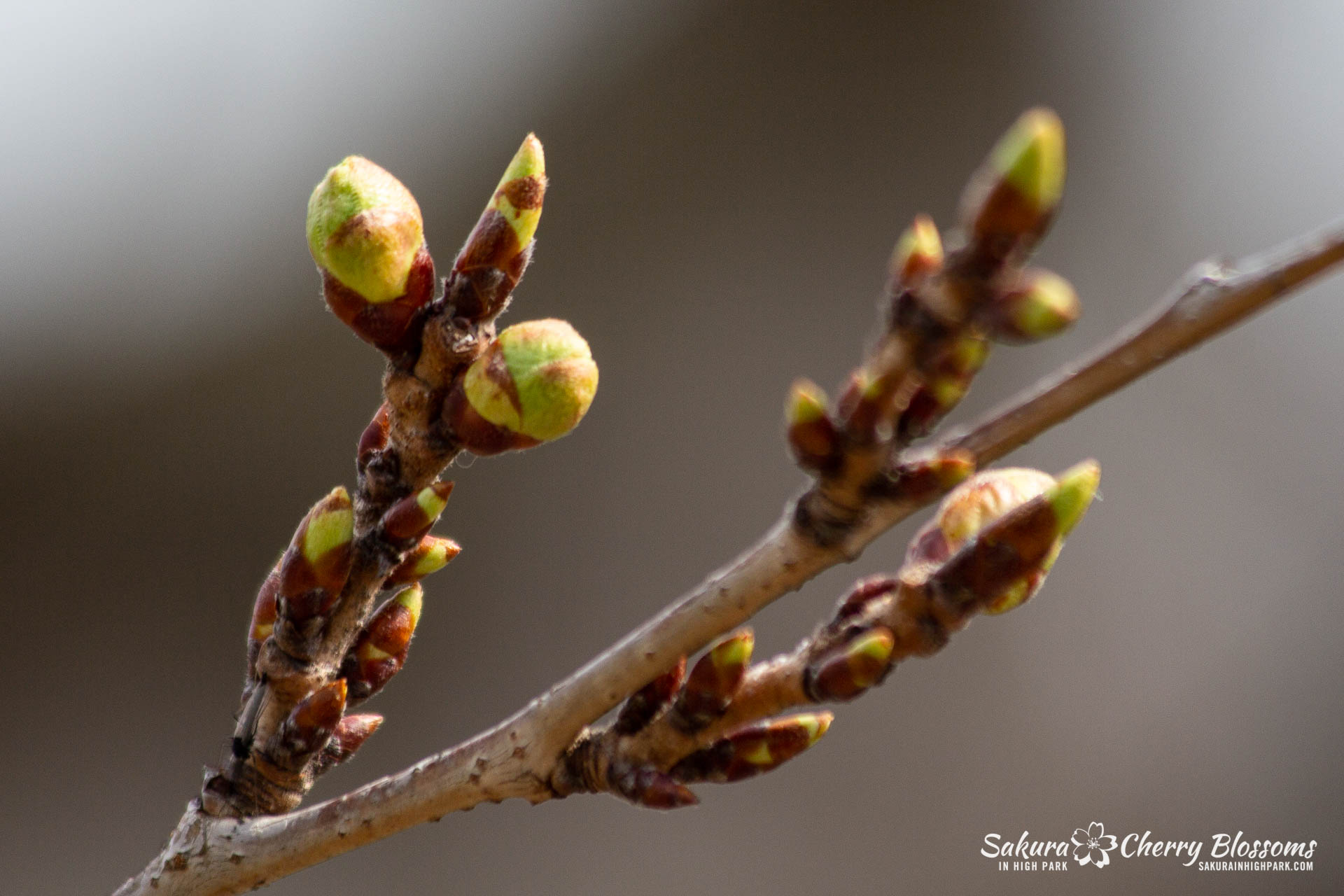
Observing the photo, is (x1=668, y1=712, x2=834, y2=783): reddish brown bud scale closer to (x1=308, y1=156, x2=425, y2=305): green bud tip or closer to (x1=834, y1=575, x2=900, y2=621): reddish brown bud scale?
(x1=834, y1=575, x2=900, y2=621): reddish brown bud scale

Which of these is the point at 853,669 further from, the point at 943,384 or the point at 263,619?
the point at 263,619

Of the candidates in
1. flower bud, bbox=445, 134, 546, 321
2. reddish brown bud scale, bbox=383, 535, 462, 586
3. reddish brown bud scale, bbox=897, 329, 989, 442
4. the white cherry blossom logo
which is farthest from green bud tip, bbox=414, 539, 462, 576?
the white cherry blossom logo

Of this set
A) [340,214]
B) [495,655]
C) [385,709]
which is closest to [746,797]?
[495,655]

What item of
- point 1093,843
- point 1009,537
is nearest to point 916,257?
point 1009,537

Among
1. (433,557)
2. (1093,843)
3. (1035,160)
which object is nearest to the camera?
(1035,160)

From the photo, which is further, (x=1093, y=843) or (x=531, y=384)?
(x=1093, y=843)

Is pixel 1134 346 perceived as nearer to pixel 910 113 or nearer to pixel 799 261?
pixel 799 261

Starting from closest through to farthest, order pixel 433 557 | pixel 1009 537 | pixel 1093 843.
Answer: pixel 1009 537 < pixel 433 557 < pixel 1093 843

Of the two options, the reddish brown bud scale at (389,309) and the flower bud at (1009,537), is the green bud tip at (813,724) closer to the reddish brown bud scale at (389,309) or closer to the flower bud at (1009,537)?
the flower bud at (1009,537)
